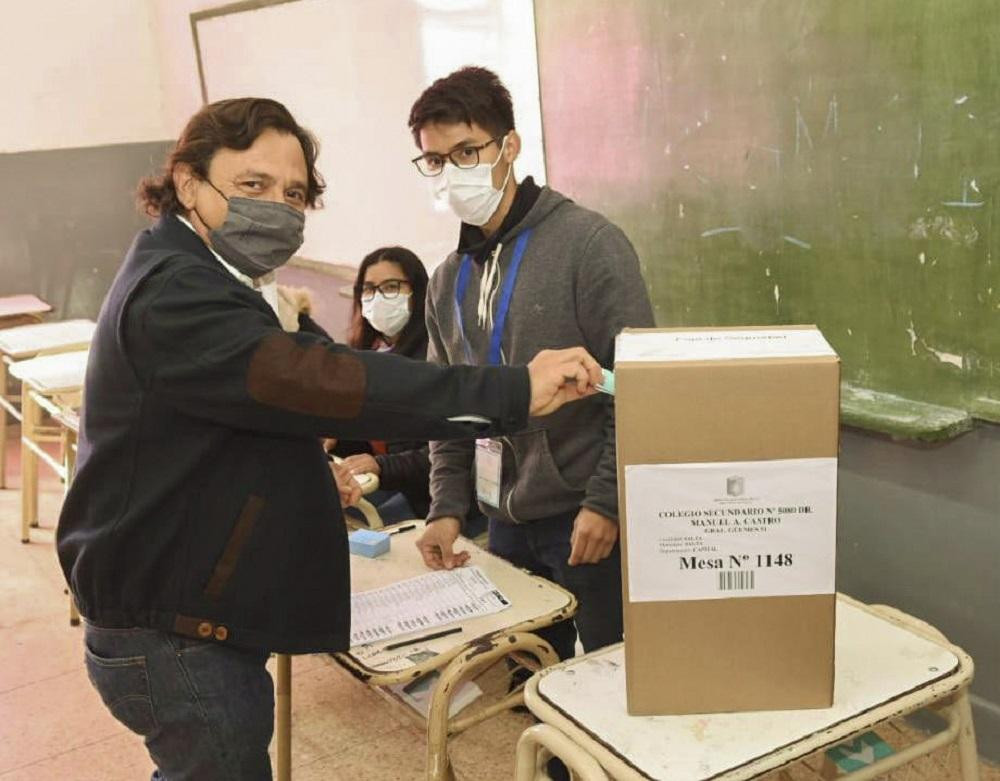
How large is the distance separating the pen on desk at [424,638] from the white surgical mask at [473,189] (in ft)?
2.47

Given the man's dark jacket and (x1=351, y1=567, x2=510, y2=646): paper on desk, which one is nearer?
the man's dark jacket

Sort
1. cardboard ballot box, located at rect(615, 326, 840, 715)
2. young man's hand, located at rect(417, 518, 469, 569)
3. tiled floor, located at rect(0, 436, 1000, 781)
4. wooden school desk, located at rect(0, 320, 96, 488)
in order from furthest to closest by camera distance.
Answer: wooden school desk, located at rect(0, 320, 96, 488), tiled floor, located at rect(0, 436, 1000, 781), young man's hand, located at rect(417, 518, 469, 569), cardboard ballot box, located at rect(615, 326, 840, 715)

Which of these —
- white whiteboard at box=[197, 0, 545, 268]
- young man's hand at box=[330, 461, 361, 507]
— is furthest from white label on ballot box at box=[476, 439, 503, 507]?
white whiteboard at box=[197, 0, 545, 268]

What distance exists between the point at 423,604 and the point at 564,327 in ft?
1.78

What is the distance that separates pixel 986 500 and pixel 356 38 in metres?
2.64

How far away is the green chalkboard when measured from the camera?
6.40 feet

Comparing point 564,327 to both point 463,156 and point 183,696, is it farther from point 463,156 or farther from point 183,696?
point 183,696

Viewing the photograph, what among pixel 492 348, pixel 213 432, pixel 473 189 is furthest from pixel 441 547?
pixel 213 432

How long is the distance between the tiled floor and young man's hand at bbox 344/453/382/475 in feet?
1.59

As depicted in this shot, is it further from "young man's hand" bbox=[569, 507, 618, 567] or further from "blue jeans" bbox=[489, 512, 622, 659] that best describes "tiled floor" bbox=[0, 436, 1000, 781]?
"young man's hand" bbox=[569, 507, 618, 567]

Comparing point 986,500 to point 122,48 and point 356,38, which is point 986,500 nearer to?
point 356,38

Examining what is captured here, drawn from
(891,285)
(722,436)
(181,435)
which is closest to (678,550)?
(722,436)

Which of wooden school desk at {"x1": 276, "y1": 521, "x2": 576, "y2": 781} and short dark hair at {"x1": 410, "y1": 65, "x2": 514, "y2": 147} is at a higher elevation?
short dark hair at {"x1": 410, "y1": 65, "x2": 514, "y2": 147}

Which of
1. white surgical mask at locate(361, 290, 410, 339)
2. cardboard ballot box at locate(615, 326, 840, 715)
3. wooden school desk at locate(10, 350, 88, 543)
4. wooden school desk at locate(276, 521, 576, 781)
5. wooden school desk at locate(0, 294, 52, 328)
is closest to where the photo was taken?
cardboard ballot box at locate(615, 326, 840, 715)
